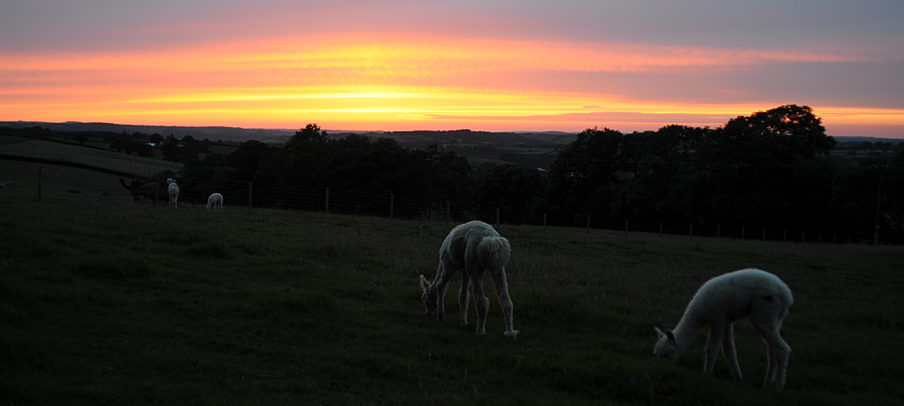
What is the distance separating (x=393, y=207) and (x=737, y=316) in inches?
1193

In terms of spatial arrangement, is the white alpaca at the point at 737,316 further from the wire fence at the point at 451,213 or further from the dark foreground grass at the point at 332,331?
the wire fence at the point at 451,213

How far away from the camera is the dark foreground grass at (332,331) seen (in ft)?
18.1

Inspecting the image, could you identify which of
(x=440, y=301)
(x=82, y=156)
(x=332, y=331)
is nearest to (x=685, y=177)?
(x=440, y=301)

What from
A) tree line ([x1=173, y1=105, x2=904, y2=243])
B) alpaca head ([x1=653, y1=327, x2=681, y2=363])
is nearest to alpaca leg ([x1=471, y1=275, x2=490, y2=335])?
alpaca head ([x1=653, y1=327, x2=681, y2=363])

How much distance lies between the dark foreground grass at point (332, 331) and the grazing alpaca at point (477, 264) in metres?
0.39

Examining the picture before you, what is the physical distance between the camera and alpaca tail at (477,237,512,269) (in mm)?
7293

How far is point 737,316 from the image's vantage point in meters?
6.41

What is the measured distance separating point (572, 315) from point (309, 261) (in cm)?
603

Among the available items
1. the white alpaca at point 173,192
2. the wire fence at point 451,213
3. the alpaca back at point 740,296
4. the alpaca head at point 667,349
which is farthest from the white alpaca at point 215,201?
the alpaca back at point 740,296

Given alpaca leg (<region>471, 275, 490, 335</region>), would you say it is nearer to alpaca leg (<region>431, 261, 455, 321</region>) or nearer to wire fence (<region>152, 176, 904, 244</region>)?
alpaca leg (<region>431, 261, 455, 321</region>)

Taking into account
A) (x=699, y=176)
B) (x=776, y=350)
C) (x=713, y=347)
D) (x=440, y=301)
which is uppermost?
(x=699, y=176)

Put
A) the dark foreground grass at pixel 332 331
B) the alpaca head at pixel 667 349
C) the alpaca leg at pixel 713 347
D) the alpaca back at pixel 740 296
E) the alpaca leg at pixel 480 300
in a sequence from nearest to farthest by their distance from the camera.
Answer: the dark foreground grass at pixel 332 331 < the alpaca back at pixel 740 296 < the alpaca leg at pixel 713 347 < the alpaca head at pixel 667 349 < the alpaca leg at pixel 480 300

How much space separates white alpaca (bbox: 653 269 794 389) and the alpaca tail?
2324mm

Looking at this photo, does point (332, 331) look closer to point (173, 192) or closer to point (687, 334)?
point (687, 334)
